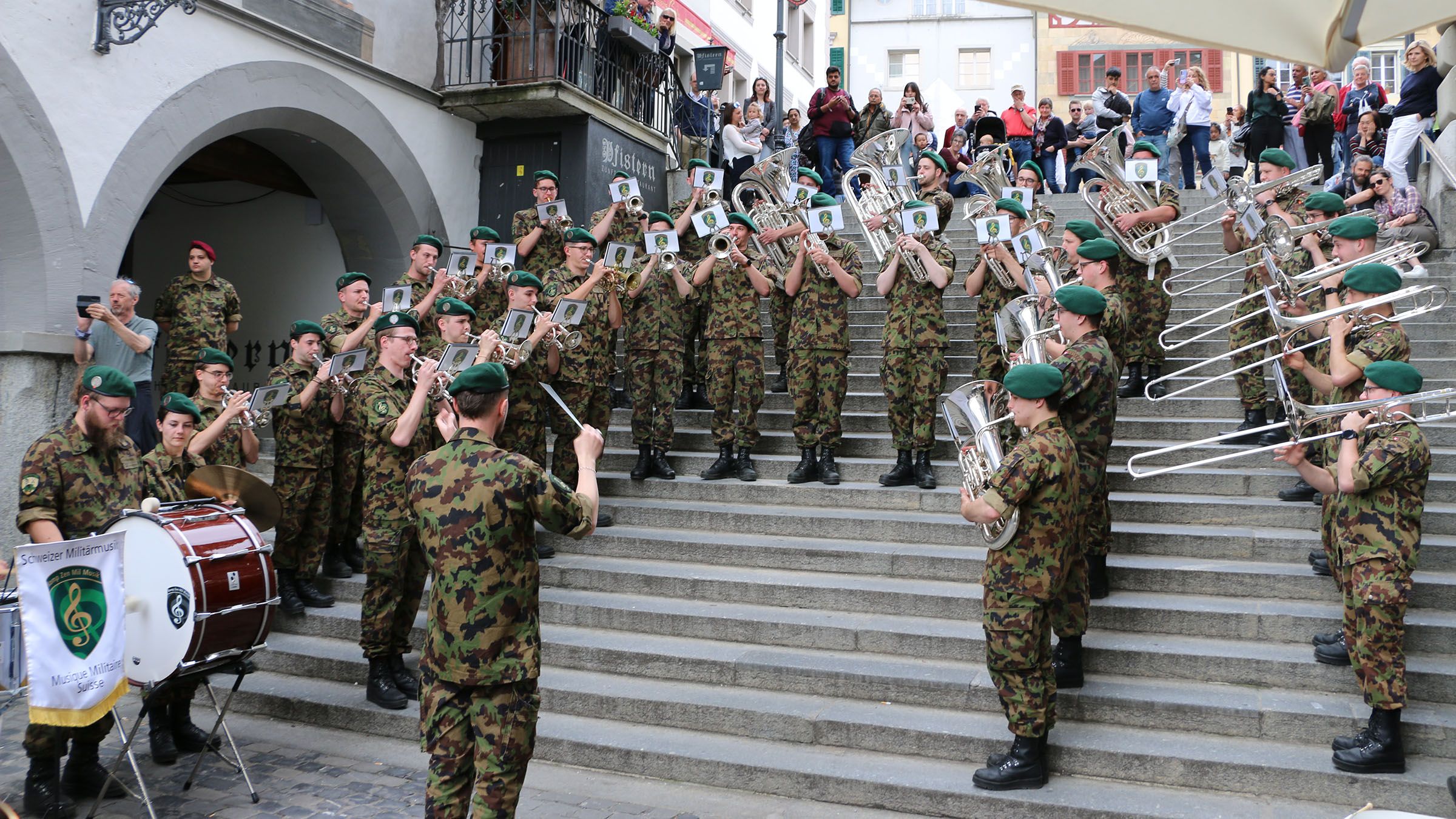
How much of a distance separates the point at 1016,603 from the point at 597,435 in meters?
2.28

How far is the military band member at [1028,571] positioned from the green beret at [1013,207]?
3.64m

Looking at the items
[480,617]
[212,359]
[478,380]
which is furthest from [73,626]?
[212,359]

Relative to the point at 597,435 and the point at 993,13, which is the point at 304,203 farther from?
the point at 993,13

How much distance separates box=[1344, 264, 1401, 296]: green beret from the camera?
5.78 meters

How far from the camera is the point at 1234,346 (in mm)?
8656

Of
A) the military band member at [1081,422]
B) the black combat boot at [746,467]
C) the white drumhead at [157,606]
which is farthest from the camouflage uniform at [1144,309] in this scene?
the white drumhead at [157,606]

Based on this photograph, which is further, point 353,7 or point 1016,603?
point 353,7

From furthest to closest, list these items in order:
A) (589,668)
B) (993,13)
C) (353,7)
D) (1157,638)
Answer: (993,13) → (353,7) → (589,668) → (1157,638)

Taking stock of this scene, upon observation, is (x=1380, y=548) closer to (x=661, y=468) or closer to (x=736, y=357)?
(x=736, y=357)

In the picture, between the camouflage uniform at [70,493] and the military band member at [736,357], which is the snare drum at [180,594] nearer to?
the camouflage uniform at [70,493]

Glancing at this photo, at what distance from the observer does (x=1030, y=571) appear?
5.16 meters

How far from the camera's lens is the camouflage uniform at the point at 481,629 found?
4160 millimetres

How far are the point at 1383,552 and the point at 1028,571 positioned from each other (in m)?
1.75

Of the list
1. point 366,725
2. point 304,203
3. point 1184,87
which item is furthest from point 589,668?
point 1184,87
